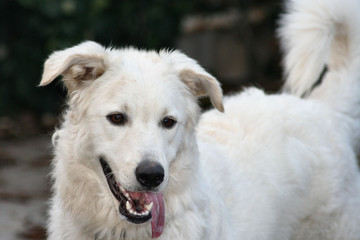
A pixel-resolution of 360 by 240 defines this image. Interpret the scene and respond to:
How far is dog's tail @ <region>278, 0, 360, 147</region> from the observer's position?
5312 mm

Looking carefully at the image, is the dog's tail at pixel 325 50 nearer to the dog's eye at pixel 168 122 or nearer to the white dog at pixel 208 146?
the white dog at pixel 208 146

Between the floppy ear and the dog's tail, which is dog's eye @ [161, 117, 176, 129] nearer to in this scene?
the floppy ear

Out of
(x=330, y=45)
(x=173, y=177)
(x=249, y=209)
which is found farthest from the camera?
(x=330, y=45)

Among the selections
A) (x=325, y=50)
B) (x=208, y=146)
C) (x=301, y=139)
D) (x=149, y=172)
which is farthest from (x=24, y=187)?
(x=149, y=172)

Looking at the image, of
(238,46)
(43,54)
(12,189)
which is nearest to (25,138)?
(43,54)

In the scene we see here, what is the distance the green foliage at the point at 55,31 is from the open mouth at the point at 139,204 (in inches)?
207

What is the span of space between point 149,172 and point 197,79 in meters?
0.83

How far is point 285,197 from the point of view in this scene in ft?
15.9

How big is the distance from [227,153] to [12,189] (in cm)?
351

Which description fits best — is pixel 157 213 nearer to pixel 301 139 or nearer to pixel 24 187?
pixel 301 139

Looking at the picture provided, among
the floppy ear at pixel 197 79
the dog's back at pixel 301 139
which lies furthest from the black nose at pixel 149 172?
the dog's back at pixel 301 139

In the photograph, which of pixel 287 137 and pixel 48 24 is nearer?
pixel 287 137

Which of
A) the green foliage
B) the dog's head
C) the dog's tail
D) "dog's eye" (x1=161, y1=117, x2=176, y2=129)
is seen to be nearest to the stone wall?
the green foliage

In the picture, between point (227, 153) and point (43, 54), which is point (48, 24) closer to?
point (43, 54)
